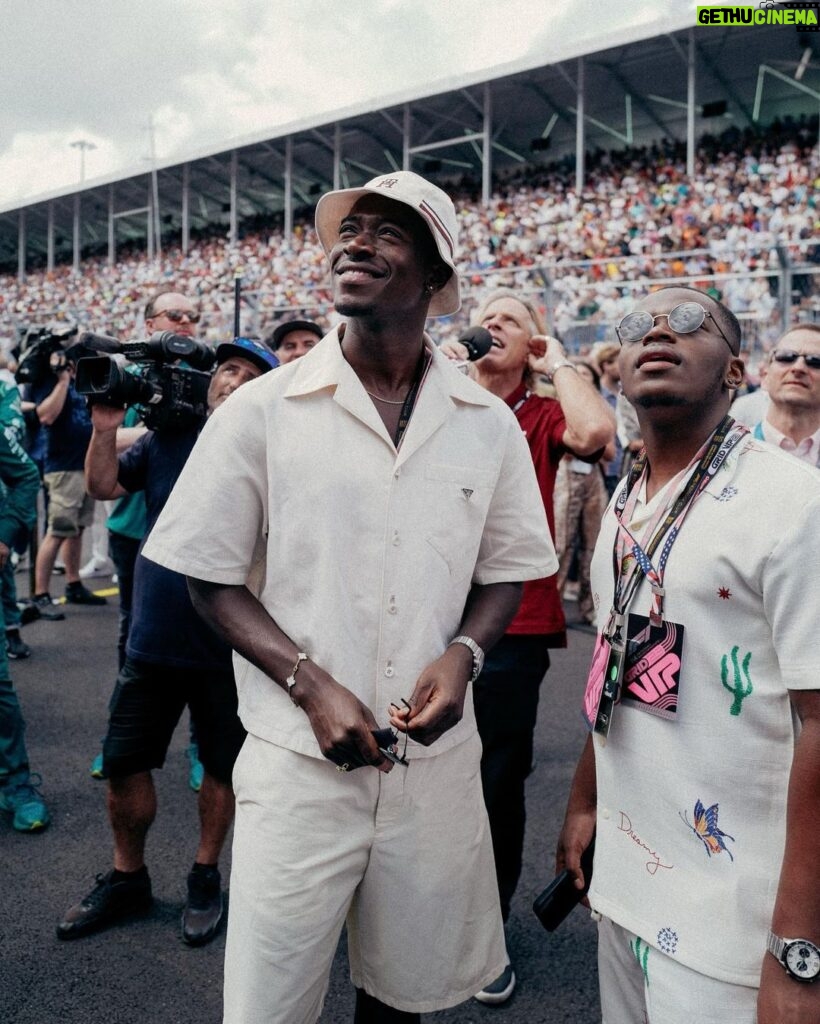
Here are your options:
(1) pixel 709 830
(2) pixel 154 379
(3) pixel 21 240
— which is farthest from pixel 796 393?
(3) pixel 21 240

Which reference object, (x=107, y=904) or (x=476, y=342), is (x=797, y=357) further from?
(x=107, y=904)

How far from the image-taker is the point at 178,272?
2722cm

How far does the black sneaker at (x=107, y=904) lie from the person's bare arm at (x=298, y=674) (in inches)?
65.2

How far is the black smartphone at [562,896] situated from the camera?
164 cm

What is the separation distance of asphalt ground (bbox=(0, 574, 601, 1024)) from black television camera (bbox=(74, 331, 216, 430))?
5.47 feet

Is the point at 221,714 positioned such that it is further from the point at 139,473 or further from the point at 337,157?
the point at 337,157

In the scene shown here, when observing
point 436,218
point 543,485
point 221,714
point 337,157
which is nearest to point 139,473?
point 221,714

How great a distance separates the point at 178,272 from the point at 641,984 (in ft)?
92.8

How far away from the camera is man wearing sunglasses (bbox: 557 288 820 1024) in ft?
3.96

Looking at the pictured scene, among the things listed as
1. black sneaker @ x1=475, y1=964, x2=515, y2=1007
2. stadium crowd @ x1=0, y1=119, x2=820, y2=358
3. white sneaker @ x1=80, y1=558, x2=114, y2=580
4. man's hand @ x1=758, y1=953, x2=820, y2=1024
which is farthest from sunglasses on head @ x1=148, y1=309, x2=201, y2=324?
stadium crowd @ x1=0, y1=119, x2=820, y2=358

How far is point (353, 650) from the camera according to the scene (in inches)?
61.1

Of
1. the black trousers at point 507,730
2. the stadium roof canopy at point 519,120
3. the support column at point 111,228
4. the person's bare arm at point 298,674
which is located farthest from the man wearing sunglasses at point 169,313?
the support column at point 111,228

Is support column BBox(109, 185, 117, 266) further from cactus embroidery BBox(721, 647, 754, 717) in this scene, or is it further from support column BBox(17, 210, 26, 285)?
cactus embroidery BBox(721, 647, 754, 717)

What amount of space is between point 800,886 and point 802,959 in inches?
3.8
